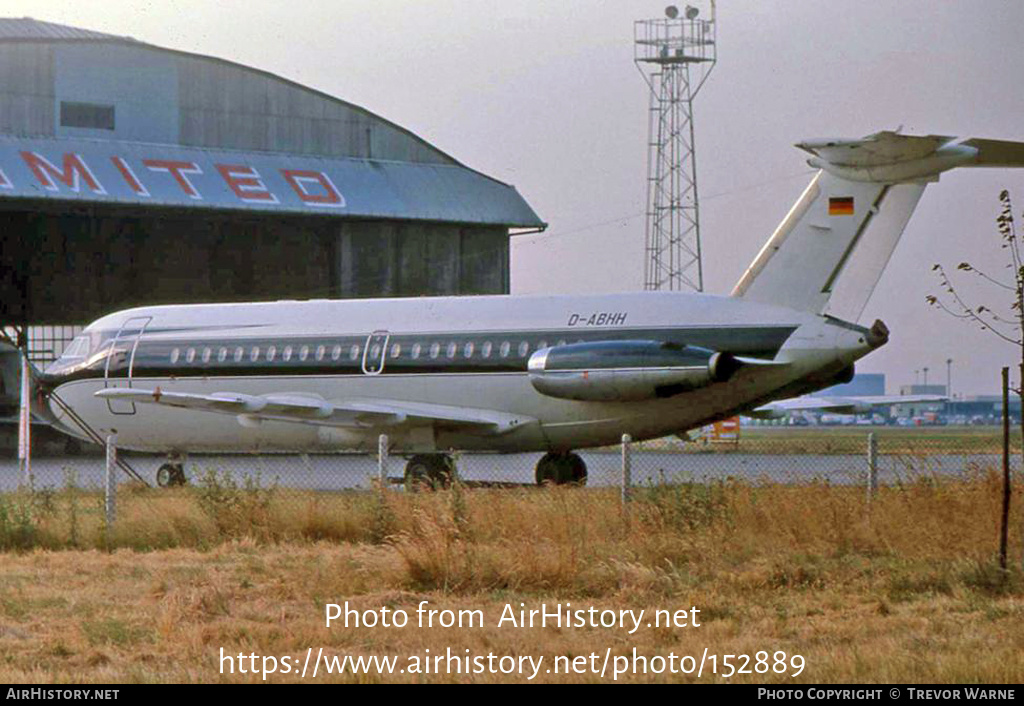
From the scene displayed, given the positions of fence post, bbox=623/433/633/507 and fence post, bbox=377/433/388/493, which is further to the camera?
fence post, bbox=623/433/633/507

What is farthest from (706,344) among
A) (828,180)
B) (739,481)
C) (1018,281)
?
(1018,281)

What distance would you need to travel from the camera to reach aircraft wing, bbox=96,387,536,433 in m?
26.2

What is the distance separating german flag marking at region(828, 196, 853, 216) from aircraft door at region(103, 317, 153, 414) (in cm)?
1241

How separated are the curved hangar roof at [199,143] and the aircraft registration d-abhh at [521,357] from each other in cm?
972

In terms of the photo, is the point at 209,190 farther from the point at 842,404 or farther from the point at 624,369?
the point at 624,369

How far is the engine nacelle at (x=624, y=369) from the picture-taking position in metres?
23.6

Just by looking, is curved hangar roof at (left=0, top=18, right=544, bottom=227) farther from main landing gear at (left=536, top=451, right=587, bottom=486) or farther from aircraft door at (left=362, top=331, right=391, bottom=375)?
main landing gear at (left=536, top=451, right=587, bottom=486)

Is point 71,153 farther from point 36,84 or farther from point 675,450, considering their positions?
point 675,450

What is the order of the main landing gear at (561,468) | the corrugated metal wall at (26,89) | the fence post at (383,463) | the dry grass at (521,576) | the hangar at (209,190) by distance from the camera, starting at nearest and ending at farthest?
the dry grass at (521,576), the fence post at (383,463), the main landing gear at (561,468), the corrugated metal wall at (26,89), the hangar at (209,190)

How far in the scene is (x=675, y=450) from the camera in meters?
43.9

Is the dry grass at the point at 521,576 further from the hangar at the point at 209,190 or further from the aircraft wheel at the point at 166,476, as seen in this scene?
the hangar at the point at 209,190

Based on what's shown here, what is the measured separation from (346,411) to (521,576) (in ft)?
43.7

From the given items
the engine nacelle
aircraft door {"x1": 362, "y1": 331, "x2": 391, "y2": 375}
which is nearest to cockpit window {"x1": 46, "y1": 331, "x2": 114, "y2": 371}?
aircraft door {"x1": 362, "y1": 331, "x2": 391, "y2": 375}

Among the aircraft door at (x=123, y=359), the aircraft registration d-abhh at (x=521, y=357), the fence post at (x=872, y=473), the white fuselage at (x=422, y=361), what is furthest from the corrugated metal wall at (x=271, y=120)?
the fence post at (x=872, y=473)
